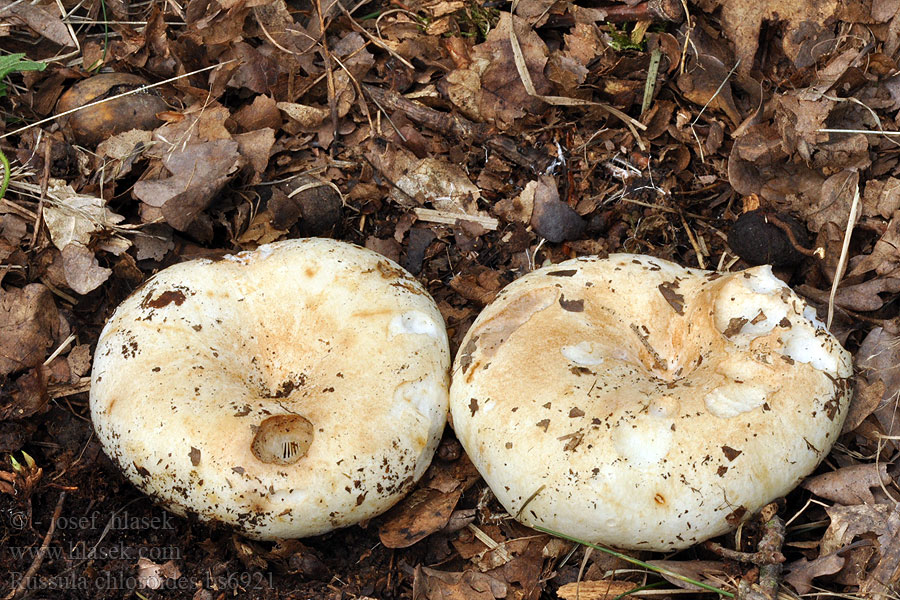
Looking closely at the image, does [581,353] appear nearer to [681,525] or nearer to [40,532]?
[681,525]

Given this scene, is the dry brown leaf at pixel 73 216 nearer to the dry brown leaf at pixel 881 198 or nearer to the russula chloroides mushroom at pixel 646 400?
the russula chloroides mushroom at pixel 646 400

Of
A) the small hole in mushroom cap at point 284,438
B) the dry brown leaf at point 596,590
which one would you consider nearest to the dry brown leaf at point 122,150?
the small hole in mushroom cap at point 284,438

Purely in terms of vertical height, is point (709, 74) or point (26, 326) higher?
point (709, 74)

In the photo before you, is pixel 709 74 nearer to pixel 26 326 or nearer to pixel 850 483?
pixel 850 483

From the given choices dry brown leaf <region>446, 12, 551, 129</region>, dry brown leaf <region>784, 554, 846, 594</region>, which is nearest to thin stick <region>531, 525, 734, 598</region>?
dry brown leaf <region>784, 554, 846, 594</region>

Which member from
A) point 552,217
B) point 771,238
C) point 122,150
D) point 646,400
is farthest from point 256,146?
point 771,238
